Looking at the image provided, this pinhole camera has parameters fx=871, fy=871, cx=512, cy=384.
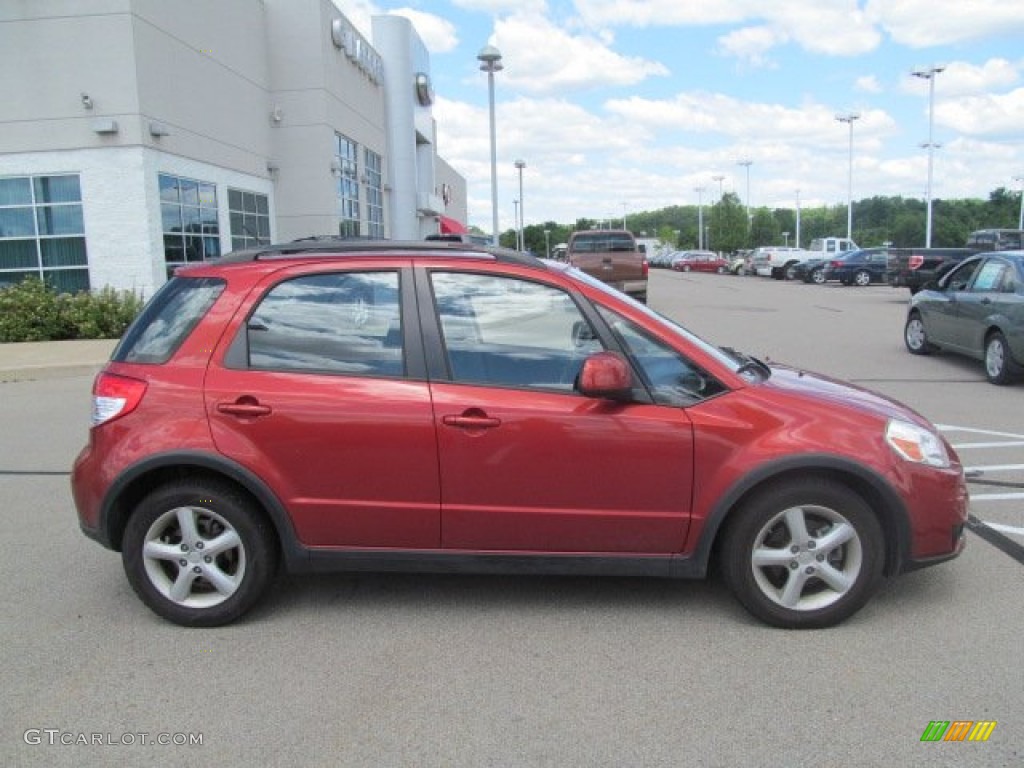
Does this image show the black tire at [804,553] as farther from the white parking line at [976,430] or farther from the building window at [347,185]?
the building window at [347,185]

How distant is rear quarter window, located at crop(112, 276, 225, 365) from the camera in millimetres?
4031

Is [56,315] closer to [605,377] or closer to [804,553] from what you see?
[605,377]

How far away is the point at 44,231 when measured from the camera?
18.1 meters

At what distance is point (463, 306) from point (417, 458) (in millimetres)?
Result: 725

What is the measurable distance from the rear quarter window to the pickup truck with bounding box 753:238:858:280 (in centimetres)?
4167

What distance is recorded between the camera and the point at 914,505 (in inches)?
148

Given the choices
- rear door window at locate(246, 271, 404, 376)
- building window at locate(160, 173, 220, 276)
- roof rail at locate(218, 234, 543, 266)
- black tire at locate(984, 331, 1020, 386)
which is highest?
building window at locate(160, 173, 220, 276)

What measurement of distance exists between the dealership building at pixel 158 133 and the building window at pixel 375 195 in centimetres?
662

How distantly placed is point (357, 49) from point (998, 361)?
27.9m

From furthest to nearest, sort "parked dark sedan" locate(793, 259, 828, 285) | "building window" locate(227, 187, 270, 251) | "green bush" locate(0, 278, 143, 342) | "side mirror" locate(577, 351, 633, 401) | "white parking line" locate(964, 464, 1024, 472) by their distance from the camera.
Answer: "parked dark sedan" locate(793, 259, 828, 285) → "building window" locate(227, 187, 270, 251) → "green bush" locate(0, 278, 143, 342) → "white parking line" locate(964, 464, 1024, 472) → "side mirror" locate(577, 351, 633, 401)

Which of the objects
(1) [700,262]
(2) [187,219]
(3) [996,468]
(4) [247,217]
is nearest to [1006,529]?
(3) [996,468]

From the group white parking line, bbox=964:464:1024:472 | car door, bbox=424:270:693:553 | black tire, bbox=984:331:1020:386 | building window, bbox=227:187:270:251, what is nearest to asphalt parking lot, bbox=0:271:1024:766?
car door, bbox=424:270:693:553

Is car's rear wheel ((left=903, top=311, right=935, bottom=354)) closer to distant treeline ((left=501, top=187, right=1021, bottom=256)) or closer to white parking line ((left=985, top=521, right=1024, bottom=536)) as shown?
white parking line ((left=985, top=521, right=1024, bottom=536))

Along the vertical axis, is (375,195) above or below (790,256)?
above
